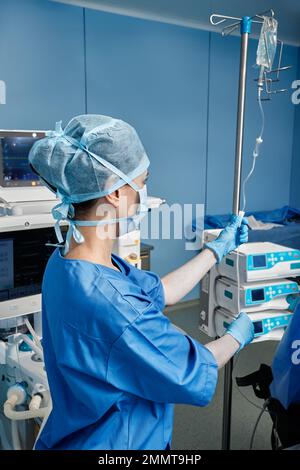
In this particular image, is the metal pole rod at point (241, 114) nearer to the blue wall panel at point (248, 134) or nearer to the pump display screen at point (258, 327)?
the pump display screen at point (258, 327)

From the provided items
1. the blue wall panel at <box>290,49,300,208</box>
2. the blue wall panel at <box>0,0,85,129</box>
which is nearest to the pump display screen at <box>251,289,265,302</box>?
the blue wall panel at <box>0,0,85,129</box>

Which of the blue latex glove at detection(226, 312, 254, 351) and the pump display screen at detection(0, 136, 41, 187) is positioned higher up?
the pump display screen at detection(0, 136, 41, 187)

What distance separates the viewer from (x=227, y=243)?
1.44 meters

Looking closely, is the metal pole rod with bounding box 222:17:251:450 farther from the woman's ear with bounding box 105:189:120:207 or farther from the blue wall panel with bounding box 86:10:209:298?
the blue wall panel with bounding box 86:10:209:298

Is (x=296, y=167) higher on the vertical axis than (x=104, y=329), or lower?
higher

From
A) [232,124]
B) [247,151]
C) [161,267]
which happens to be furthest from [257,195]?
[161,267]

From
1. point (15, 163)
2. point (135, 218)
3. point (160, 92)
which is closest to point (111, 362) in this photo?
point (135, 218)

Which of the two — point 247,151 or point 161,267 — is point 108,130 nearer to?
point 161,267

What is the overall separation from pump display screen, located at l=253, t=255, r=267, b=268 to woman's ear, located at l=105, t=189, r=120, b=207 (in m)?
0.72

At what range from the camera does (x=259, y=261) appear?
1.56m

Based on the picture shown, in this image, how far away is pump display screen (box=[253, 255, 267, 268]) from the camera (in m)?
1.55

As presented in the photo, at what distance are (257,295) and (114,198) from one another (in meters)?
0.83

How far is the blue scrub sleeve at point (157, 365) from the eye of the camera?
884mm

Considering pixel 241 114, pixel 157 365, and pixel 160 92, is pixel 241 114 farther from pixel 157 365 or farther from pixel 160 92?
pixel 160 92
